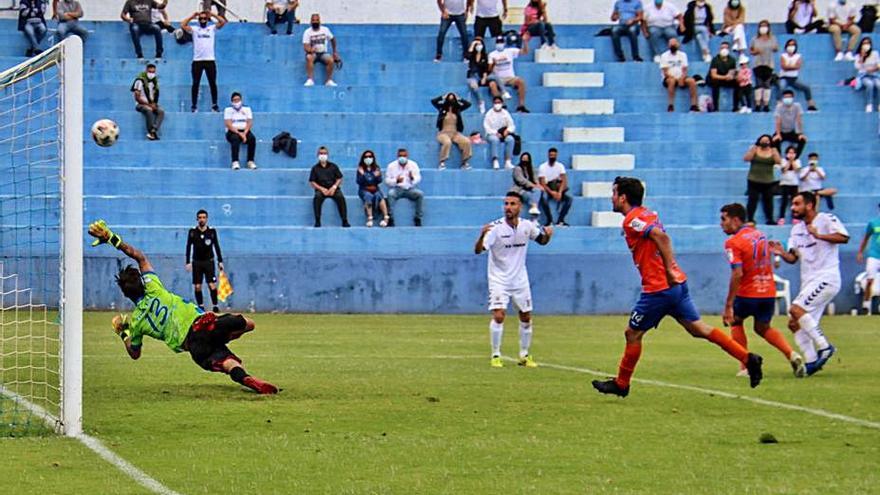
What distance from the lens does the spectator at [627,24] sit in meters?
38.5

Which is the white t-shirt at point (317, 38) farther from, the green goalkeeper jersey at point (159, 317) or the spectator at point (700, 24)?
the green goalkeeper jersey at point (159, 317)

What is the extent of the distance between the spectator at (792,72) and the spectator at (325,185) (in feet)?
39.7

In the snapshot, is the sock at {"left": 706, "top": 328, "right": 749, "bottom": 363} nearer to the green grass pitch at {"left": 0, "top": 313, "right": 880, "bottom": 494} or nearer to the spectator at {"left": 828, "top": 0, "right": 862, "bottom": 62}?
the green grass pitch at {"left": 0, "top": 313, "right": 880, "bottom": 494}

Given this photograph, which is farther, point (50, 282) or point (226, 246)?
point (226, 246)

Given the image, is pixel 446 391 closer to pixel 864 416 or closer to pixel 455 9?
pixel 864 416

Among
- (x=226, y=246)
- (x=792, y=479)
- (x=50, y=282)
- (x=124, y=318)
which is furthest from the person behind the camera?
(x=226, y=246)

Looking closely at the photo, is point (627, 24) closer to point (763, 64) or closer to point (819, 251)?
point (763, 64)

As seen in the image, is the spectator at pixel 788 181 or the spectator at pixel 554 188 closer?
the spectator at pixel 554 188

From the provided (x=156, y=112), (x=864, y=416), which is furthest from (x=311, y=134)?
(x=864, y=416)

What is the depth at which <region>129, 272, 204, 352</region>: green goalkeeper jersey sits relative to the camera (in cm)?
1406

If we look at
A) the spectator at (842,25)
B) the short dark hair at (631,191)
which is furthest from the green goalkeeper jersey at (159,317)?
the spectator at (842,25)

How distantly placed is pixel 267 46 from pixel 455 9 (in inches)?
196

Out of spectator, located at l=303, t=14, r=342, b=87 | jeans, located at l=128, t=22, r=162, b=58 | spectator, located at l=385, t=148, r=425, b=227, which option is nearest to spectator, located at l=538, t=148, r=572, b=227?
spectator, located at l=385, t=148, r=425, b=227

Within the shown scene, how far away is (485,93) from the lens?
3697cm
